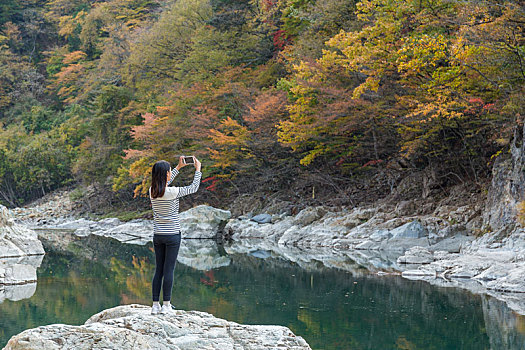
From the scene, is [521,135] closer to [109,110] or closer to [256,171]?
[256,171]

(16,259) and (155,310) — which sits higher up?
(155,310)

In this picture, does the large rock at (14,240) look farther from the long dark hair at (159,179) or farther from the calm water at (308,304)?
the long dark hair at (159,179)

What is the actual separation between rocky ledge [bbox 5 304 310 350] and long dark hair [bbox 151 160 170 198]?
3.04 feet

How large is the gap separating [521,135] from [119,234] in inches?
596

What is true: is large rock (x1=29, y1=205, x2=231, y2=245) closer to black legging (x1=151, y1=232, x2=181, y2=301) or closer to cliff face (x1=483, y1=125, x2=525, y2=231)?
cliff face (x1=483, y1=125, x2=525, y2=231)

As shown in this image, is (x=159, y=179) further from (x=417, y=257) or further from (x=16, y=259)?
(x=16, y=259)

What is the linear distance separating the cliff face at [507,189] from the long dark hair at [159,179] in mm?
8652

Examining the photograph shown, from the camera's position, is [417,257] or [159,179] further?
[417,257]

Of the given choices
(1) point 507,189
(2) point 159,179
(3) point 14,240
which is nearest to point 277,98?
(1) point 507,189

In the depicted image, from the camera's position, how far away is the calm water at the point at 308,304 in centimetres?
626

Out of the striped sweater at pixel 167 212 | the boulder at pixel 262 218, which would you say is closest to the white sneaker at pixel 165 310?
the striped sweater at pixel 167 212

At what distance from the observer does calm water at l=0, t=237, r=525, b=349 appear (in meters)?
6.26

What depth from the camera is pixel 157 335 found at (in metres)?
3.67

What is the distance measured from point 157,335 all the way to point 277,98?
48.0 feet
